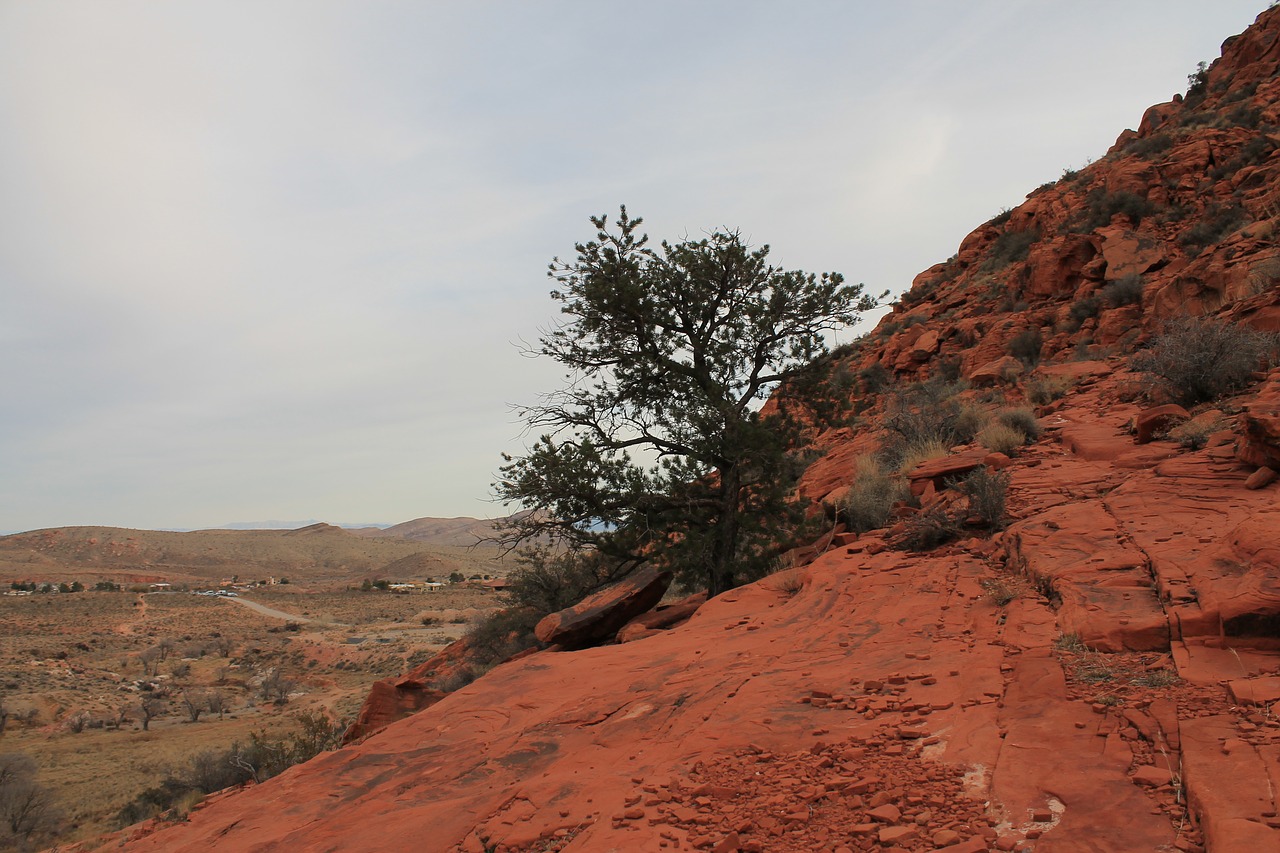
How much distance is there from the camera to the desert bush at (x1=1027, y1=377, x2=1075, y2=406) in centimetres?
1391

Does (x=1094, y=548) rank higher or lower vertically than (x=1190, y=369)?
lower

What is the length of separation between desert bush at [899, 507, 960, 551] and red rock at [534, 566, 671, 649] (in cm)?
457

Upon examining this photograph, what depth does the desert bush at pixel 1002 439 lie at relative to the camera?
10.7 meters

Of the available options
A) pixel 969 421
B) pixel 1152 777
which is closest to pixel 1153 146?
pixel 969 421

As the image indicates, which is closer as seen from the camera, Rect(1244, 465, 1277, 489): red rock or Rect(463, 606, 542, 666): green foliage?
Rect(1244, 465, 1277, 489): red rock

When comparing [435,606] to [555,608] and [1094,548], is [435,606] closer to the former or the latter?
[555,608]

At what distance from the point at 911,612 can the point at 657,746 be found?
2.87 m

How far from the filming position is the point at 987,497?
326 inches

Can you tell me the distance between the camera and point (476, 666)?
1655 centimetres

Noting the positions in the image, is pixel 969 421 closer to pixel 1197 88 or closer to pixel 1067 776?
pixel 1067 776

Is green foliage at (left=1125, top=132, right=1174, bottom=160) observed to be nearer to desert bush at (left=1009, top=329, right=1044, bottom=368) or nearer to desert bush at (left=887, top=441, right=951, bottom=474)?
desert bush at (left=1009, top=329, right=1044, bottom=368)

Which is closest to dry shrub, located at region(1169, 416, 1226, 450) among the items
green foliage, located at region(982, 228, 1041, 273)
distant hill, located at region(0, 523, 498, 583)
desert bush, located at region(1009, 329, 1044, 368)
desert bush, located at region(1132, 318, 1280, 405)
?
desert bush, located at region(1132, 318, 1280, 405)

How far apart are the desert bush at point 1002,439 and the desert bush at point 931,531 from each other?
2680 mm

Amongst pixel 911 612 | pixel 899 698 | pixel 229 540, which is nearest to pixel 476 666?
pixel 911 612
